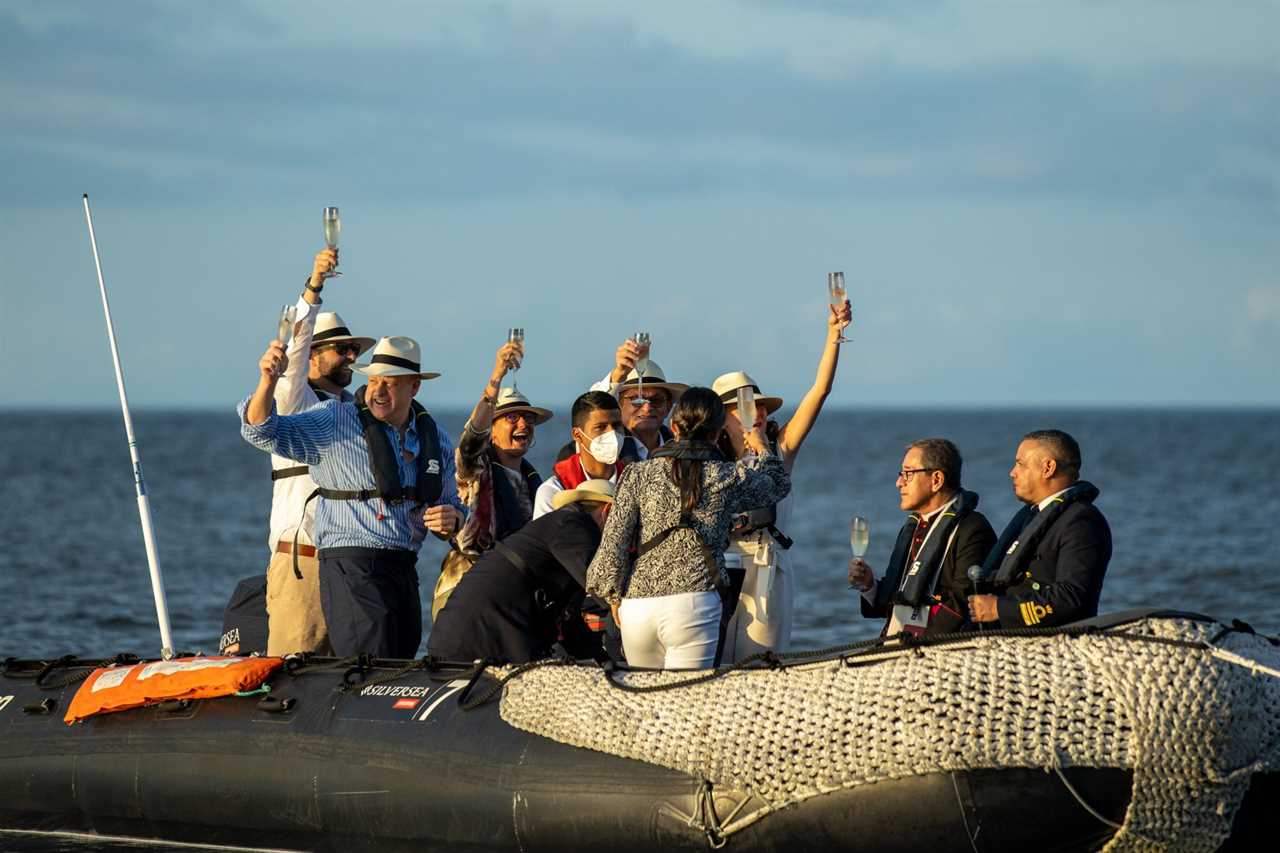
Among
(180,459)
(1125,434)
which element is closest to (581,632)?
(180,459)

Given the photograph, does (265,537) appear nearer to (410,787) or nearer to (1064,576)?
(410,787)

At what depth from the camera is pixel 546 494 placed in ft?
27.4

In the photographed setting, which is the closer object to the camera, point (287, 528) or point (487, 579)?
point (487, 579)

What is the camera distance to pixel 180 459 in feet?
206

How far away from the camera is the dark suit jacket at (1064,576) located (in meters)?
6.77

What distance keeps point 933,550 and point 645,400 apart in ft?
6.52

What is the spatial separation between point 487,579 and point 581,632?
88 cm

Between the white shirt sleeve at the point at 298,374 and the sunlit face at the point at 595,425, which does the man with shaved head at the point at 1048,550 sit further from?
the white shirt sleeve at the point at 298,374

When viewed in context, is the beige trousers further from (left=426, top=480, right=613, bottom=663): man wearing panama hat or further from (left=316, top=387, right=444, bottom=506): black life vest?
(left=426, top=480, right=613, bottom=663): man wearing panama hat

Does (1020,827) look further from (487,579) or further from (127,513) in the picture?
(127,513)

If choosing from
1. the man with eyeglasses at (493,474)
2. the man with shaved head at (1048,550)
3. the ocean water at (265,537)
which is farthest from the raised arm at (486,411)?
the ocean water at (265,537)

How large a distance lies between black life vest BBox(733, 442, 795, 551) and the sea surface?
2773mm

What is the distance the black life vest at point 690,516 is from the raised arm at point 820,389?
100 cm

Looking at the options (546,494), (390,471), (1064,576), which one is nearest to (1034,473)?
(1064,576)
